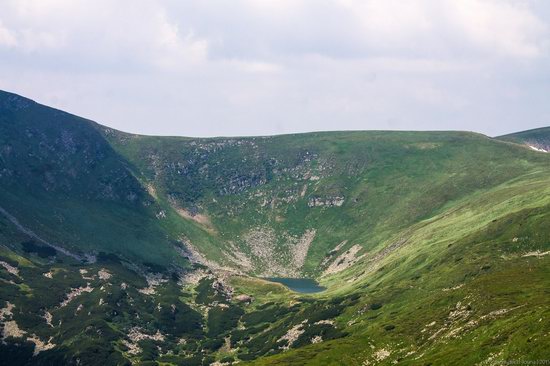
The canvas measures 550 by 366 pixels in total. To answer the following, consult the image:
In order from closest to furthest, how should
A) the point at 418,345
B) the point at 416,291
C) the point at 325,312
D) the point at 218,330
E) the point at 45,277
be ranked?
the point at 418,345 < the point at 416,291 < the point at 325,312 < the point at 218,330 < the point at 45,277

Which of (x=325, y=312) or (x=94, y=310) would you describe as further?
(x=94, y=310)

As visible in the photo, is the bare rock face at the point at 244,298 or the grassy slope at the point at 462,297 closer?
the grassy slope at the point at 462,297

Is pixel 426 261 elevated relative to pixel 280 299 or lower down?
elevated

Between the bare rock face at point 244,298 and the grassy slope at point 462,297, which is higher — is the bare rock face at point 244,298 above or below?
below

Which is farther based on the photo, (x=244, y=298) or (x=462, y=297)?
(x=244, y=298)

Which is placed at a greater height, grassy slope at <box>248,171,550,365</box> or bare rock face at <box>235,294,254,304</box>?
grassy slope at <box>248,171,550,365</box>

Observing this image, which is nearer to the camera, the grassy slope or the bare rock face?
the grassy slope

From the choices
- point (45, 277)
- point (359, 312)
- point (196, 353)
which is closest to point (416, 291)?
point (359, 312)

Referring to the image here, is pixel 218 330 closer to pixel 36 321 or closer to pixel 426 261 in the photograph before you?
pixel 36 321

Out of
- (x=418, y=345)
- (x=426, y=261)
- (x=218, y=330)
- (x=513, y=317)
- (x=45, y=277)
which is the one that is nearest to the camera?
(x=513, y=317)

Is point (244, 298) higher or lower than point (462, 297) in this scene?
lower

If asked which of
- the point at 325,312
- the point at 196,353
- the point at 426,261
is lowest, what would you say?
the point at 196,353
